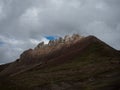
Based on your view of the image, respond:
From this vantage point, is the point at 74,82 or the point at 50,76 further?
the point at 50,76

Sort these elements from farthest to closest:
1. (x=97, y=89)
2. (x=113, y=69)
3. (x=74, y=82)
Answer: (x=113, y=69)
(x=74, y=82)
(x=97, y=89)

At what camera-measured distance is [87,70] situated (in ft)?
632

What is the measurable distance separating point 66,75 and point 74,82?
29.0 meters

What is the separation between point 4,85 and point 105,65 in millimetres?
79303

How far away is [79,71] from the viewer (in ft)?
643

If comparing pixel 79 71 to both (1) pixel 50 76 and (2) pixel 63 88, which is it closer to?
(1) pixel 50 76

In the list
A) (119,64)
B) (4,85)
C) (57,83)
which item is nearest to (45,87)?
(57,83)

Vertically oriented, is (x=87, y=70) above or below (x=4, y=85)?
above

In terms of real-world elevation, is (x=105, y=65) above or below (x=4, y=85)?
above

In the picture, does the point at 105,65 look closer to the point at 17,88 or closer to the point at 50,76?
the point at 50,76

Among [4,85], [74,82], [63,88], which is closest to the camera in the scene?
[4,85]

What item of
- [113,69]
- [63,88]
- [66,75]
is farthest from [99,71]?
[63,88]

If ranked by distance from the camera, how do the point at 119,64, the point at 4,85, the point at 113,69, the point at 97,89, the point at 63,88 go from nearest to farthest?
the point at 97,89 → the point at 4,85 → the point at 63,88 → the point at 113,69 → the point at 119,64

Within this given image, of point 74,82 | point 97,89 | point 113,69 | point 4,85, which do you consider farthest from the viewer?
point 113,69
